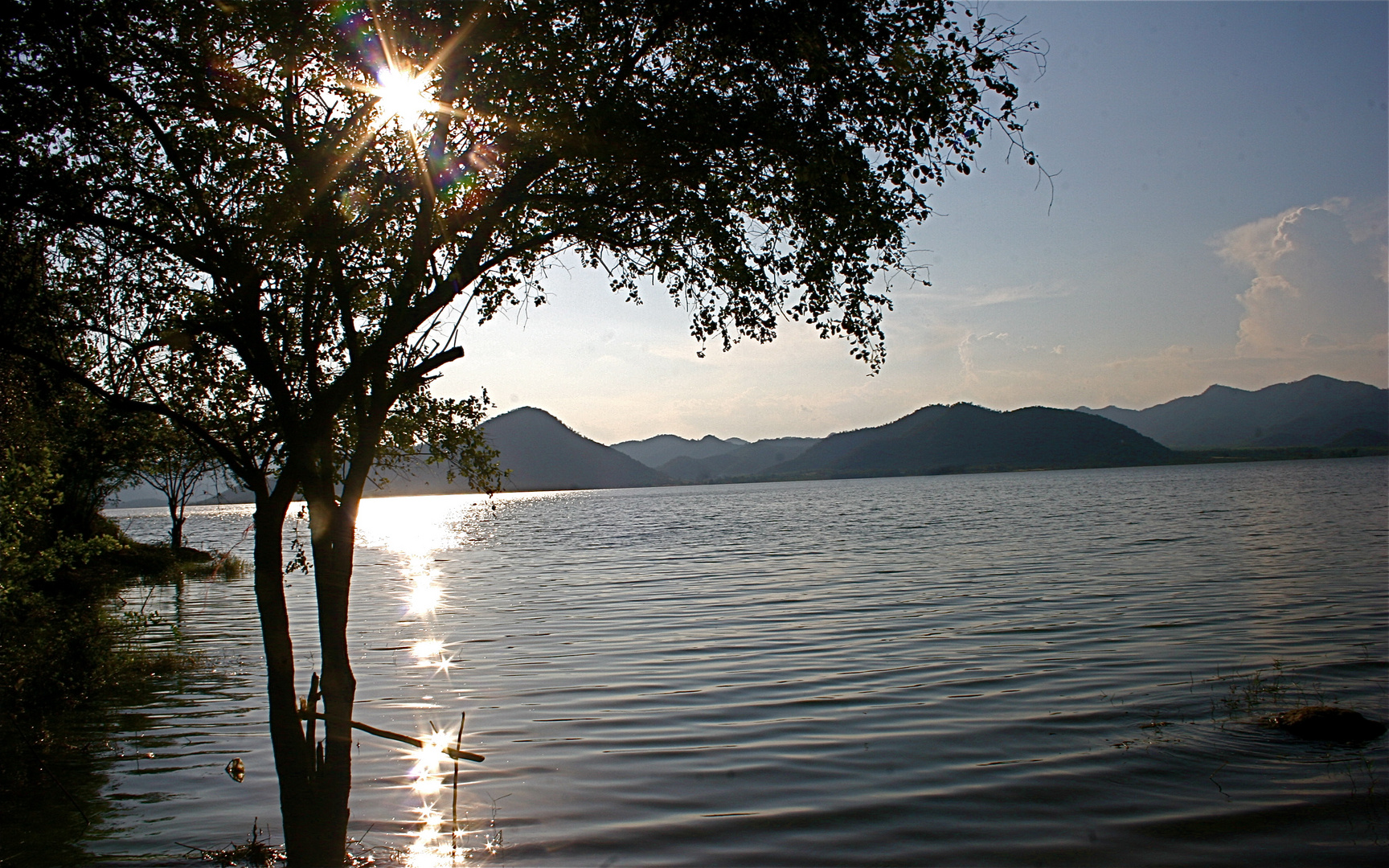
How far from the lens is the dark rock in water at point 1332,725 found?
45.4ft

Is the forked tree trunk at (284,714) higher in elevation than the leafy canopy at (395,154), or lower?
lower

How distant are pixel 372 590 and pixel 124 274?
35.6 metres

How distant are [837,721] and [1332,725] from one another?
787 cm

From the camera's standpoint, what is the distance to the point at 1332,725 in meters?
14.0

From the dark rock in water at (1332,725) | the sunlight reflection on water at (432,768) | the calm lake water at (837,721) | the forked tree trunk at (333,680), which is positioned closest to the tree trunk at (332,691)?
the forked tree trunk at (333,680)

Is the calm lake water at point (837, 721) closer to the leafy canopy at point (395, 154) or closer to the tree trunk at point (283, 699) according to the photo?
the tree trunk at point (283, 699)

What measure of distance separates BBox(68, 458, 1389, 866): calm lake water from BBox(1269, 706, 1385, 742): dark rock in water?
32 cm

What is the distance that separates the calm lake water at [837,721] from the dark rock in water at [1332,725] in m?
0.32

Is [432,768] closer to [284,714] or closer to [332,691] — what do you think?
[284,714]

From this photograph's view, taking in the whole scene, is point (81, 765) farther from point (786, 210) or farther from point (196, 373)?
point (786, 210)

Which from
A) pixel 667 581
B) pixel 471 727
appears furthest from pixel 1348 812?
pixel 667 581

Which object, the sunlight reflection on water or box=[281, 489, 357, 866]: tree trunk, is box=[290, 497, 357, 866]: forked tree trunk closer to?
box=[281, 489, 357, 866]: tree trunk

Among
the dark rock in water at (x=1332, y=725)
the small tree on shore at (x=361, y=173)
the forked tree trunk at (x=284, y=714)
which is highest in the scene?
the small tree on shore at (x=361, y=173)

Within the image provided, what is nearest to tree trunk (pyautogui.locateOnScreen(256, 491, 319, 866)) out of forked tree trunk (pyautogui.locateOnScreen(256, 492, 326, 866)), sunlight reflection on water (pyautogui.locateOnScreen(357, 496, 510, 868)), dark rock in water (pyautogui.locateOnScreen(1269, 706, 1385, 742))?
forked tree trunk (pyautogui.locateOnScreen(256, 492, 326, 866))
